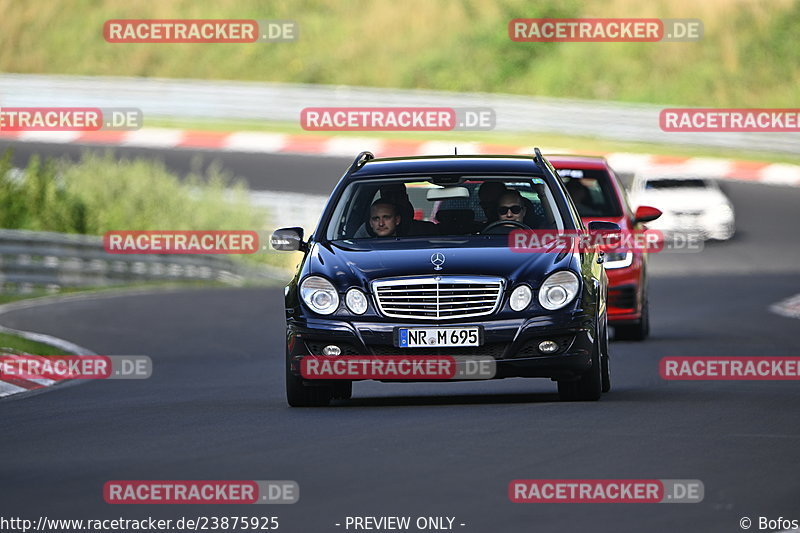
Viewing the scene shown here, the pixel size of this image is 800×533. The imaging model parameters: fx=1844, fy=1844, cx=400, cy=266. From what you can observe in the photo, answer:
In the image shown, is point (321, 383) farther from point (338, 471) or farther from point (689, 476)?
point (689, 476)

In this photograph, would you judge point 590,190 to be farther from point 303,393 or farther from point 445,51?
point 445,51

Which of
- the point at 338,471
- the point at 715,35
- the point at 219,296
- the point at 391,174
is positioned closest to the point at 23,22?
the point at 715,35

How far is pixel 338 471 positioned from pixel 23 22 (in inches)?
1968

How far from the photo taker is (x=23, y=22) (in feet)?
186

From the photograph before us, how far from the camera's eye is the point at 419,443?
31.7ft

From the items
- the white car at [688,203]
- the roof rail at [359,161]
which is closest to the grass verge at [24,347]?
the roof rail at [359,161]

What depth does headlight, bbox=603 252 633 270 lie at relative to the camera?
1767cm

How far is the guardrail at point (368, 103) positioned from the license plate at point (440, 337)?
106 ft

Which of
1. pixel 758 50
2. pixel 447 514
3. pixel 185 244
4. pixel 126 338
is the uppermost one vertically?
pixel 758 50

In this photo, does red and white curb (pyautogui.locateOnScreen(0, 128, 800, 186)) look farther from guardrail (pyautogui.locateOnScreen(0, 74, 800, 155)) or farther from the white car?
A: the white car

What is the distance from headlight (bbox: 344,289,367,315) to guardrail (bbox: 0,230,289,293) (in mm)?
16779

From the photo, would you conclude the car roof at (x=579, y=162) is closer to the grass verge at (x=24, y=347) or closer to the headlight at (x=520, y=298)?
the grass verge at (x=24, y=347)

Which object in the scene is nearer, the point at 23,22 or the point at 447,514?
the point at 447,514

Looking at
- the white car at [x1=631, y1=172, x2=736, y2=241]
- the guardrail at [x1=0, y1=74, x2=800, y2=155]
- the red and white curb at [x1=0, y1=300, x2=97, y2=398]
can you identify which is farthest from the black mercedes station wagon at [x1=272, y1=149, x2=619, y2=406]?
the guardrail at [x1=0, y1=74, x2=800, y2=155]
